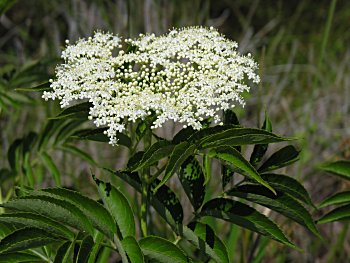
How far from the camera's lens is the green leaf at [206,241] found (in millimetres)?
1310

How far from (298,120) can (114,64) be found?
9.21ft

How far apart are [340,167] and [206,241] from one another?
46 cm

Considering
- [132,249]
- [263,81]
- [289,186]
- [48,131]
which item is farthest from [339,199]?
[263,81]

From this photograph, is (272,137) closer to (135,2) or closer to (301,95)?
(135,2)

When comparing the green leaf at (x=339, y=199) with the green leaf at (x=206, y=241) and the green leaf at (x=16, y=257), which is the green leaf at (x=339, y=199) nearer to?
the green leaf at (x=206, y=241)

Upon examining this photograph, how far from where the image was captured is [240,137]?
3.80ft

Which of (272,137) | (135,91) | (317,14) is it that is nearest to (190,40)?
(135,91)

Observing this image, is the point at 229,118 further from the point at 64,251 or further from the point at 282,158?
the point at 64,251

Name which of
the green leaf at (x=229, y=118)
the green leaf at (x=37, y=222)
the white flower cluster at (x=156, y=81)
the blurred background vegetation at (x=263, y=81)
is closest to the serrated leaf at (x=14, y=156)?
the blurred background vegetation at (x=263, y=81)

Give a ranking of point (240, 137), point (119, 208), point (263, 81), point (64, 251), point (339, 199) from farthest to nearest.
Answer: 1. point (263, 81)
2. point (339, 199)
3. point (119, 208)
4. point (64, 251)
5. point (240, 137)

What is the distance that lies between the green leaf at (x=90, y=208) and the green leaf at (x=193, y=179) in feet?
0.77

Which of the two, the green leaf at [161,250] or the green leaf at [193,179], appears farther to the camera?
the green leaf at [193,179]

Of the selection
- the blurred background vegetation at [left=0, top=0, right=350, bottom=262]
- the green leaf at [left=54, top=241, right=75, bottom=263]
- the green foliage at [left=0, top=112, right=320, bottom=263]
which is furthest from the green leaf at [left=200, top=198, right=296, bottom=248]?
the blurred background vegetation at [left=0, top=0, right=350, bottom=262]

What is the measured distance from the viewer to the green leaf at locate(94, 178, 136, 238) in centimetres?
135
